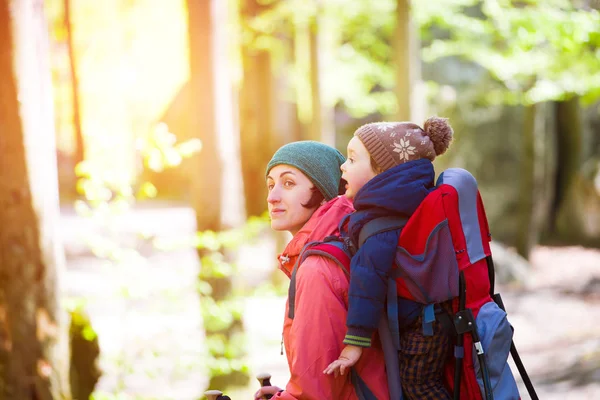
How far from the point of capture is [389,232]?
2059 mm

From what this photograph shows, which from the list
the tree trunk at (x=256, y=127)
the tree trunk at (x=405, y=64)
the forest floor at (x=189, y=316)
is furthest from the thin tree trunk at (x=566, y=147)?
the tree trunk at (x=405, y=64)

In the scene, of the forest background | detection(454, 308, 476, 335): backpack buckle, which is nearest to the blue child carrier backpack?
detection(454, 308, 476, 335): backpack buckle

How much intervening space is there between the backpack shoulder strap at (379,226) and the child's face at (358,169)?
17 centimetres

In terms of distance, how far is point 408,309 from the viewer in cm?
208

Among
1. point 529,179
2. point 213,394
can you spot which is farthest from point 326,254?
point 529,179

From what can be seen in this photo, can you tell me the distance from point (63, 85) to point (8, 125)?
17106mm

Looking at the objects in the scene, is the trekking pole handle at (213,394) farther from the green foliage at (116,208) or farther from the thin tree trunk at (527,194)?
the thin tree trunk at (527,194)

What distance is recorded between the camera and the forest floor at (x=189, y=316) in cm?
574

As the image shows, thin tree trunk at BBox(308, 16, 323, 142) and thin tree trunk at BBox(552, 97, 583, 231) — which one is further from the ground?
thin tree trunk at BBox(308, 16, 323, 142)

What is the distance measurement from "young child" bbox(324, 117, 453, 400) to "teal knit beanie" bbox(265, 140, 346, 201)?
0.46 ft

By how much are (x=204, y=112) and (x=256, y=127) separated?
44.1 ft

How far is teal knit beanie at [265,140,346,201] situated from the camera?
2.32 meters

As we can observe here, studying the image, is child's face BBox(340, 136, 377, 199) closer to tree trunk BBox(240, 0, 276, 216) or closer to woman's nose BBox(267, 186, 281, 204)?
woman's nose BBox(267, 186, 281, 204)

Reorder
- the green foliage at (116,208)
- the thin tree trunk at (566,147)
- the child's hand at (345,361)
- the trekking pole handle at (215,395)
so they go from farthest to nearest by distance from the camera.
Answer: the thin tree trunk at (566,147) → the green foliage at (116,208) → the trekking pole handle at (215,395) → the child's hand at (345,361)
